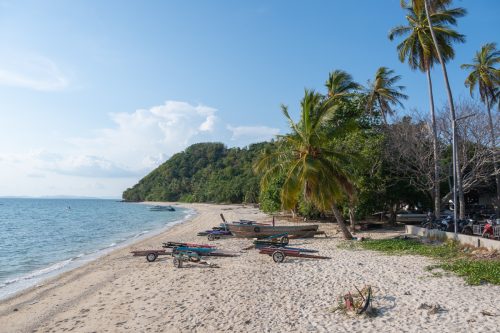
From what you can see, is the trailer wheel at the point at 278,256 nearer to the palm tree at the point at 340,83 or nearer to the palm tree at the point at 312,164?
the palm tree at the point at 312,164

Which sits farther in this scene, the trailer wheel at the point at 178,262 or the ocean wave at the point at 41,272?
the ocean wave at the point at 41,272

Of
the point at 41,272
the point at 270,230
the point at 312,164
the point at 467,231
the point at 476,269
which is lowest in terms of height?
the point at 41,272

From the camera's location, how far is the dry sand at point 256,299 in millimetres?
7270

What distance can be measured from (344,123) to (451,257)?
842cm

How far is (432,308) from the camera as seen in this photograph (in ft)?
24.3

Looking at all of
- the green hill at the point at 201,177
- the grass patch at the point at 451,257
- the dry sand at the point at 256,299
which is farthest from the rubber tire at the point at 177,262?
the green hill at the point at 201,177

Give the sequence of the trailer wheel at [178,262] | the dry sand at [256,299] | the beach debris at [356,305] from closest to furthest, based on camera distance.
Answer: the dry sand at [256,299], the beach debris at [356,305], the trailer wheel at [178,262]

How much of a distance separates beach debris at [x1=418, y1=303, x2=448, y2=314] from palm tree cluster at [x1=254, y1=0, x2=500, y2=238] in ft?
29.6

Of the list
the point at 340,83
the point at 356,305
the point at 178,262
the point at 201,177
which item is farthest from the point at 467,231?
the point at 201,177

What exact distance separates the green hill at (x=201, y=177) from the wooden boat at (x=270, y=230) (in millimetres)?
63585

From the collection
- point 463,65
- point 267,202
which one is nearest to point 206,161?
point 267,202

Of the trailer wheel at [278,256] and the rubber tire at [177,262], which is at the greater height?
the trailer wheel at [278,256]

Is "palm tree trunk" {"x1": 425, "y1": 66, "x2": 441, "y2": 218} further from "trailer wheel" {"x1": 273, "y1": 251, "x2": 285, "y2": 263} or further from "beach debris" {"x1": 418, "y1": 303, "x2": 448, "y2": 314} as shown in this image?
"beach debris" {"x1": 418, "y1": 303, "x2": 448, "y2": 314}

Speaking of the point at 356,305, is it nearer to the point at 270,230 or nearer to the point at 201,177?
the point at 270,230
